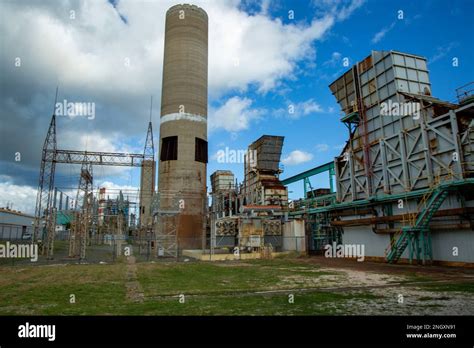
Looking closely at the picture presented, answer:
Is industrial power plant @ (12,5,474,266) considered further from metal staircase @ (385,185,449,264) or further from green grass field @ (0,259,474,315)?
green grass field @ (0,259,474,315)

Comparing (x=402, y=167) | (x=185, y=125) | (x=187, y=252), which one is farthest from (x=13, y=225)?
(x=402, y=167)

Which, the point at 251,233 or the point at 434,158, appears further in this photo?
the point at 251,233

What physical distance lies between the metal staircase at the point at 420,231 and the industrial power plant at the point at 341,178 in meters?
0.07

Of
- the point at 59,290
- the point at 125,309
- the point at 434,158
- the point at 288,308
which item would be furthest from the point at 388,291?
the point at 434,158

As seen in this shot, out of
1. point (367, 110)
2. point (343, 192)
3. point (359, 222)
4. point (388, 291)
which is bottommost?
point (388, 291)

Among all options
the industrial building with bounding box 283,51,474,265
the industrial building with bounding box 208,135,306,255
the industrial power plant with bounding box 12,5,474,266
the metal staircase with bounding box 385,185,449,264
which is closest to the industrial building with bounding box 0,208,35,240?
the industrial power plant with bounding box 12,5,474,266

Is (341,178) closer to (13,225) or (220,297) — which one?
(220,297)

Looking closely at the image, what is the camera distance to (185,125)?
40.2 metres

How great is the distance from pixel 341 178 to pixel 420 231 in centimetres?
1111

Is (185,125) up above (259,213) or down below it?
above

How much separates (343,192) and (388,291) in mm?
20759

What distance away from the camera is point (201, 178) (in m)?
41.0
